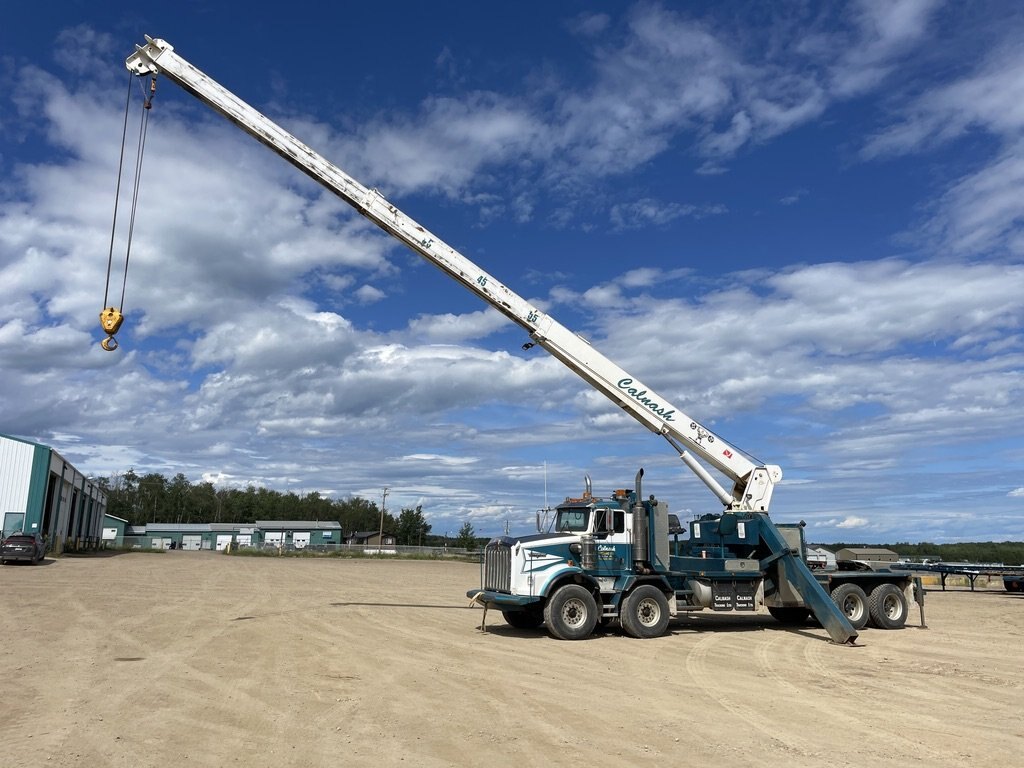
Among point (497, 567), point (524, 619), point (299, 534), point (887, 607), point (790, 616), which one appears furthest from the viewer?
point (299, 534)

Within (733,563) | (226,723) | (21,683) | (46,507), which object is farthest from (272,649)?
(46,507)

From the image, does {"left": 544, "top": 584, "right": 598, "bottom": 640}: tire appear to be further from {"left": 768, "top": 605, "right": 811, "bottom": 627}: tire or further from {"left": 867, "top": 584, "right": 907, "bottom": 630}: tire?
{"left": 867, "top": 584, "right": 907, "bottom": 630}: tire

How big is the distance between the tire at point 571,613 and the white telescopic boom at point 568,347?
4.69 m

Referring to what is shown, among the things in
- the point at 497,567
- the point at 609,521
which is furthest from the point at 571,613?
the point at 609,521

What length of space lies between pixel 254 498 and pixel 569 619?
15787 centimetres

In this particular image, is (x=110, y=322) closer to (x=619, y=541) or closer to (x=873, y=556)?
(x=619, y=541)

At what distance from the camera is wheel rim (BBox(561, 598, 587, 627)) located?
15953 mm

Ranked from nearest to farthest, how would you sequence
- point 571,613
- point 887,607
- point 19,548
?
1. point 571,613
2. point 887,607
3. point 19,548

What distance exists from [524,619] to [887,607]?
9.52 metres

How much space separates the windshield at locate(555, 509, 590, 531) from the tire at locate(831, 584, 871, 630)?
7054 millimetres

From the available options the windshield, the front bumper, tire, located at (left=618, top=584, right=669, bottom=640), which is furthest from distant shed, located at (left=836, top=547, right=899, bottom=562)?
the front bumper

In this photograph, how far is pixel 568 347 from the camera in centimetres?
1847

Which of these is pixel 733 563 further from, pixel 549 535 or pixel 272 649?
pixel 272 649

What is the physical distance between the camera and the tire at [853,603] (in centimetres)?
1902
